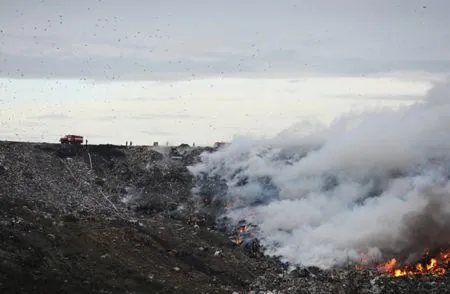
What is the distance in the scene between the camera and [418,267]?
24.1 m

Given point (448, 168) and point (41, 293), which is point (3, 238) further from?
point (448, 168)

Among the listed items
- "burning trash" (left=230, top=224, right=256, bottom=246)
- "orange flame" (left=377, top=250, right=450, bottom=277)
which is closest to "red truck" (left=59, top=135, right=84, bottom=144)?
"burning trash" (left=230, top=224, right=256, bottom=246)

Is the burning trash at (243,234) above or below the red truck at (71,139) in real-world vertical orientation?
below

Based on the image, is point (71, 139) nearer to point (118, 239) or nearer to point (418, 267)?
point (118, 239)

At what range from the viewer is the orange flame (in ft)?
76.4

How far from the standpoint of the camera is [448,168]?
1061 inches

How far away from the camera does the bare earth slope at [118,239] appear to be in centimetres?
2056

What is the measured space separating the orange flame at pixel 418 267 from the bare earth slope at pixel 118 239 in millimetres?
1901

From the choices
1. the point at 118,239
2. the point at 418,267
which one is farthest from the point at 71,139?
the point at 418,267

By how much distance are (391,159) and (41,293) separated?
18.7m

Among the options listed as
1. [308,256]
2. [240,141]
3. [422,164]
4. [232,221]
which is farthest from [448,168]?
[240,141]

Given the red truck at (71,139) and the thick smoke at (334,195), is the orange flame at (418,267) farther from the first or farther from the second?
the red truck at (71,139)

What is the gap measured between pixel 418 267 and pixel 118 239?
1314 cm

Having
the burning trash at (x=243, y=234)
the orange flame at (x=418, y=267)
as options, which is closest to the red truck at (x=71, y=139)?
the burning trash at (x=243, y=234)
